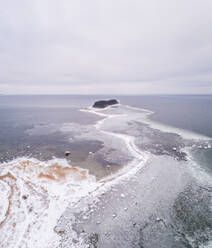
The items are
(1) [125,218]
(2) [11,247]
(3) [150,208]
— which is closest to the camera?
(2) [11,247]

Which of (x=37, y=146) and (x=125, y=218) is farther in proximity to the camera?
(x=37, y=146)

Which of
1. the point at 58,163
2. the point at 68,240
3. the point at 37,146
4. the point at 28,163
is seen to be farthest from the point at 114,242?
the point at 37,146

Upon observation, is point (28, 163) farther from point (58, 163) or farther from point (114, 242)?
point (114, 242)

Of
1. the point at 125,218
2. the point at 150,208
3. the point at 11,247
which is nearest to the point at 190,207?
the point at 150,208

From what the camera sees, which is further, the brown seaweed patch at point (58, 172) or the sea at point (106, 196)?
the brown seaweed patch at point (58, 172)

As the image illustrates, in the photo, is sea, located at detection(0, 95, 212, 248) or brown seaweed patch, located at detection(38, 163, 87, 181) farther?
brown seaweed patch, located at detection(38, 163, 87, 181)

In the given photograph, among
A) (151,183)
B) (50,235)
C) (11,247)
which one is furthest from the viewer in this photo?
(151,183)

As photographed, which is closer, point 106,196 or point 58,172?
point 106,196

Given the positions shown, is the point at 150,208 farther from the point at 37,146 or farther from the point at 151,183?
the point at 37,146

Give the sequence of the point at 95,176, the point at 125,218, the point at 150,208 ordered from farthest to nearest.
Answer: the point at 95,176 → the point at 150,208 → the point at 125,218
